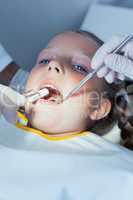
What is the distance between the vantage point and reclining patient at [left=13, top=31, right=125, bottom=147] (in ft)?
3.78

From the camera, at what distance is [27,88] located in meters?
1.21

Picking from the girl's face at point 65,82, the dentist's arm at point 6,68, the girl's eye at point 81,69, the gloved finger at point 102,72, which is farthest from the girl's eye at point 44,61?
the dentist's arm at point 6,68

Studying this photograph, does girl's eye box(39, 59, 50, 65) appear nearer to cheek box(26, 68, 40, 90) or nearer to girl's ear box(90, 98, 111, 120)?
cheek box(26, 68, 40, 90)

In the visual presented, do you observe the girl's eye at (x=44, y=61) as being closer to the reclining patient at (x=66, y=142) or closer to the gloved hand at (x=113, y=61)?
the reclining patient at (x=66, y=142)

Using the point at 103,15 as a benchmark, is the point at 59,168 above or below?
below

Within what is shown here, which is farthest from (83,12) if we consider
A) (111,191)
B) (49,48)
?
(111,191)

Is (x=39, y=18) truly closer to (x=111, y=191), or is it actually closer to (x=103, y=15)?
(x=103, y=15)

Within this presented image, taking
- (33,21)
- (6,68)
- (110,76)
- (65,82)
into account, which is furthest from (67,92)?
(33,21)

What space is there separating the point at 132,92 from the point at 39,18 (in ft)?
3.11

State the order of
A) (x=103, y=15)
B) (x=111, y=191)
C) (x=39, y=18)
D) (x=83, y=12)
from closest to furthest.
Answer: (x=111, y=191)
(x=103, y=15)
(x=83, y=12)
(x=39, y=18)

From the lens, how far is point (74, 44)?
1229 mm

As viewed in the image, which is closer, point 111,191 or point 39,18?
point 111,191

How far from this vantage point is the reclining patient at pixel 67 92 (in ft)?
3.78

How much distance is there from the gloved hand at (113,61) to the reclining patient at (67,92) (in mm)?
85
